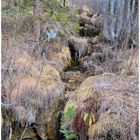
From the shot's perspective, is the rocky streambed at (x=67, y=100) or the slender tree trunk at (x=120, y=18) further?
the slender tree trunk at (x=120, y=18)

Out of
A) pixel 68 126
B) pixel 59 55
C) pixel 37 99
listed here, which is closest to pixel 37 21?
pixel 59 55

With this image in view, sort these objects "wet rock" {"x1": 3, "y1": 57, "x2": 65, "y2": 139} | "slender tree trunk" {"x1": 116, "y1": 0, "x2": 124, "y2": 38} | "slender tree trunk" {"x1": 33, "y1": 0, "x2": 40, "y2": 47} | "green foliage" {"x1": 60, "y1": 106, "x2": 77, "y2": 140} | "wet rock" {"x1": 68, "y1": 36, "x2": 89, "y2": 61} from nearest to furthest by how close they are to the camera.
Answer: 1. "green foliage" {"x1": 60, "y1": 106, "x2": 77, "y2": 140}
2. "wet rock" {"x1": 3, "y1": 57, "x2": 65, "y2": 139}
3. "slender tree trunk" {"x1": 33, "y1": 0, "x2": 40, "y2": 47}
4. "wet rock" {"x1": 68, "y1": 36, "x2": 89, "y2": 61}
5. "slender tree trunk" {"x1": 116, "y1": 0, "x2": 124, "y2": 38}

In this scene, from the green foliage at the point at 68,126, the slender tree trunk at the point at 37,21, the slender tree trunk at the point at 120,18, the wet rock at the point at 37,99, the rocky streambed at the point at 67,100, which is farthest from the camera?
the slender tree trunk at the point at 120,18

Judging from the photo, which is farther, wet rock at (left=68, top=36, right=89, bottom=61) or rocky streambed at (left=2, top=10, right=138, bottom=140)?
wet rock at (left=68, top=36, right=89, bottom=61)

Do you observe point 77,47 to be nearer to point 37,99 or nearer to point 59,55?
point 59,55

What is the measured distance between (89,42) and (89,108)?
4473mm

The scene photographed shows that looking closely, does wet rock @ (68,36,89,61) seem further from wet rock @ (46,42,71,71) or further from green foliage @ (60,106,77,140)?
green foliage @ (60,106,77,140)

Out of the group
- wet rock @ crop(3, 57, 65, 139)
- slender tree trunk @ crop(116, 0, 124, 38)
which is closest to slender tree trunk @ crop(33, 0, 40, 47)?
wet rock @ crop(3, 57, 65, 139)

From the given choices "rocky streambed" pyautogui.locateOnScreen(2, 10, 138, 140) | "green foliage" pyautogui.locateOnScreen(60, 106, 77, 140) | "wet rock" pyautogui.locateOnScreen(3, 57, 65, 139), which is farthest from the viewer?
"wet rock" pyautogui.locateOnScreen(3, 57, 65, 139)

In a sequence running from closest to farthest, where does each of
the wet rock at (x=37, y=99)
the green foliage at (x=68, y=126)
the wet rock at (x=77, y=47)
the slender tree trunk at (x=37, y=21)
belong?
the green foliage at (x=68, y=126) → the wet rock at (x=37, y=99) → the slender tree trunk at (x=37, y=21) → the wet rock at (x=77, y=47)

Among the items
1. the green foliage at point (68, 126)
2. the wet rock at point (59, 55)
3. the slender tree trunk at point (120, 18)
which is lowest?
the green foliage at point (68, 126)

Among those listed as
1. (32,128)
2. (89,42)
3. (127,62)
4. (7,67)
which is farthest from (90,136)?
(89,42)

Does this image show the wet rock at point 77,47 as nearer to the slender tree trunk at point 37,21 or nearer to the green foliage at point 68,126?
the slender tree trunk at point 37,21

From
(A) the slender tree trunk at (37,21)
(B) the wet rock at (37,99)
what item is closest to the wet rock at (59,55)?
(A) the slender tree trunk at (37,21)
